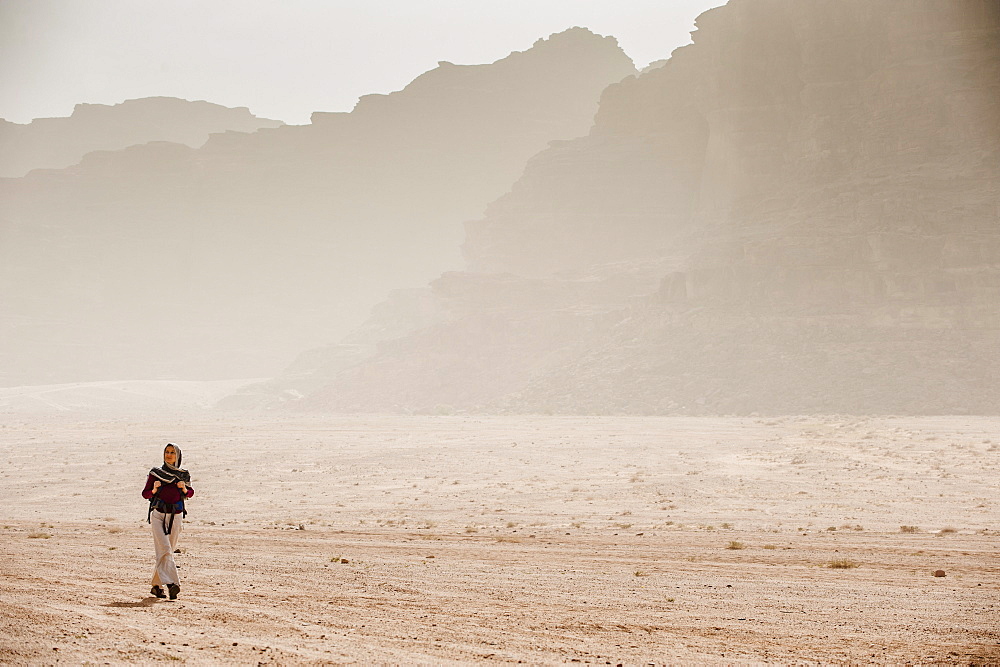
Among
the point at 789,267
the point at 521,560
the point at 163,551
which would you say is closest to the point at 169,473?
the point at 163,551

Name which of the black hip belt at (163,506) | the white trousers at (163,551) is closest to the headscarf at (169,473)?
the black hip belt at (163,506)

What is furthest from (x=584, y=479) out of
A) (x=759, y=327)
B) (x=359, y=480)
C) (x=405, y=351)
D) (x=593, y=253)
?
(x=593, y=253)

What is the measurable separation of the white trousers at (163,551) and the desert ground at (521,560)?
27 cm

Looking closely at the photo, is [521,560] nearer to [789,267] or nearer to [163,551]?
[163,551]

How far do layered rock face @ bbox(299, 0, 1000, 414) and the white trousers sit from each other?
5018 cm

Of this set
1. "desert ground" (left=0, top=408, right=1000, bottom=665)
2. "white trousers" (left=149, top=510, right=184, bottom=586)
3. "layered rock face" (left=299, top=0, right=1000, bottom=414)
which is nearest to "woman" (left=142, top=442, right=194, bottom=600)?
"white trousers" (left=149, top=510, right=184, bottom=586)

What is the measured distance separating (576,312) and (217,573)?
245 feet

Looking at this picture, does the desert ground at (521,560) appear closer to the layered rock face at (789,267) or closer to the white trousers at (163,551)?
the white trousers at (163,551)

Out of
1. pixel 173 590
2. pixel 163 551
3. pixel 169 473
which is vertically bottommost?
pixel 173 590

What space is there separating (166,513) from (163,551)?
418 mm

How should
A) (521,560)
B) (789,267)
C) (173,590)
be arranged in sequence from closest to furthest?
(173,590)
(521,560)
(789,267)

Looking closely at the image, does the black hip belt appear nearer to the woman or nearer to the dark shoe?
the woman

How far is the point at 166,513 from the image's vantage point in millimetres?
10109

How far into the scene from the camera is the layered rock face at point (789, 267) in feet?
199
